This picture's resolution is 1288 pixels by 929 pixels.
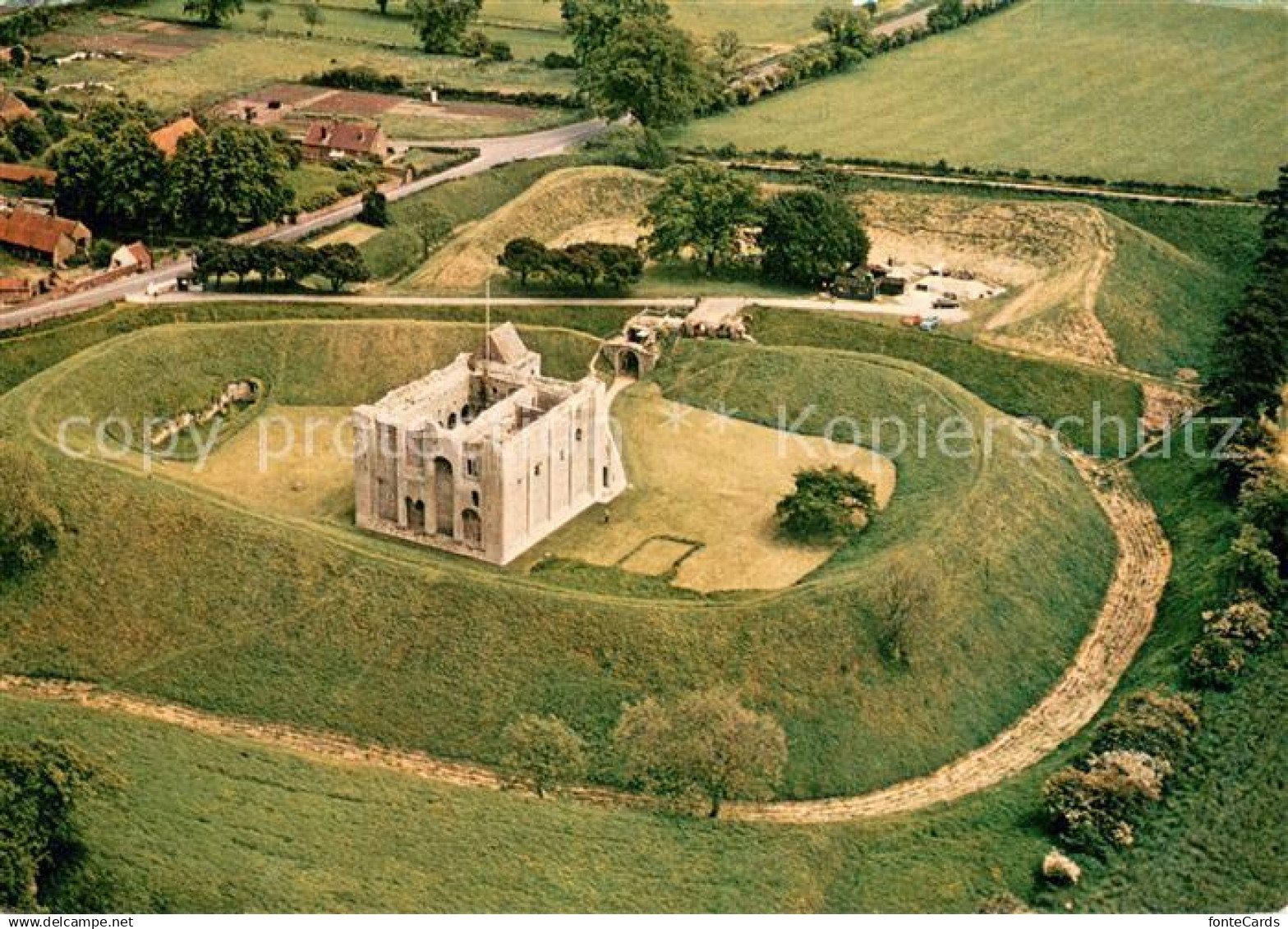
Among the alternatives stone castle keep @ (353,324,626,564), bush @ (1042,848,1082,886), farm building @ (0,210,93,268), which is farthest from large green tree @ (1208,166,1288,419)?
farm building @ (0,210,93,268)

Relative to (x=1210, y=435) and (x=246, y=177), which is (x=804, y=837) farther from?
(x=246, y=177)

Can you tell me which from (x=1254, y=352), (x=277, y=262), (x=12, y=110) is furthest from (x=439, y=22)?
(x=1254, y=352)

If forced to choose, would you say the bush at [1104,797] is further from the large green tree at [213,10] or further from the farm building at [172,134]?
the large green tree at [213,10]

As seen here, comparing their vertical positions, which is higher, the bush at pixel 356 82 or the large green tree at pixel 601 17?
the large green tree at pixel 601 17

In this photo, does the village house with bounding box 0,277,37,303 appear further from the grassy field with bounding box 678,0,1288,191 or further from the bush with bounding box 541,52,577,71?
the bush with bounding box 541,52,577,71

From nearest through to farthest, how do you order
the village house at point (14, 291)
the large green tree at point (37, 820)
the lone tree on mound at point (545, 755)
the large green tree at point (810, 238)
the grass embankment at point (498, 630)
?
the large green tree at point (37, 820) < the lone tree on mound at point (545, 755) < the grass embankment at point (498, 630) < the village house at point (14, 291) < the large green tree at point (810, 238)

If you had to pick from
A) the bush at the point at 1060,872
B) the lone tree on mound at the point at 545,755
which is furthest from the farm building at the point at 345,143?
the bush at the point at 1060,872

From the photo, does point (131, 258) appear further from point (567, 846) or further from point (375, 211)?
point (567, 846)

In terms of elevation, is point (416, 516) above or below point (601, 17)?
below
